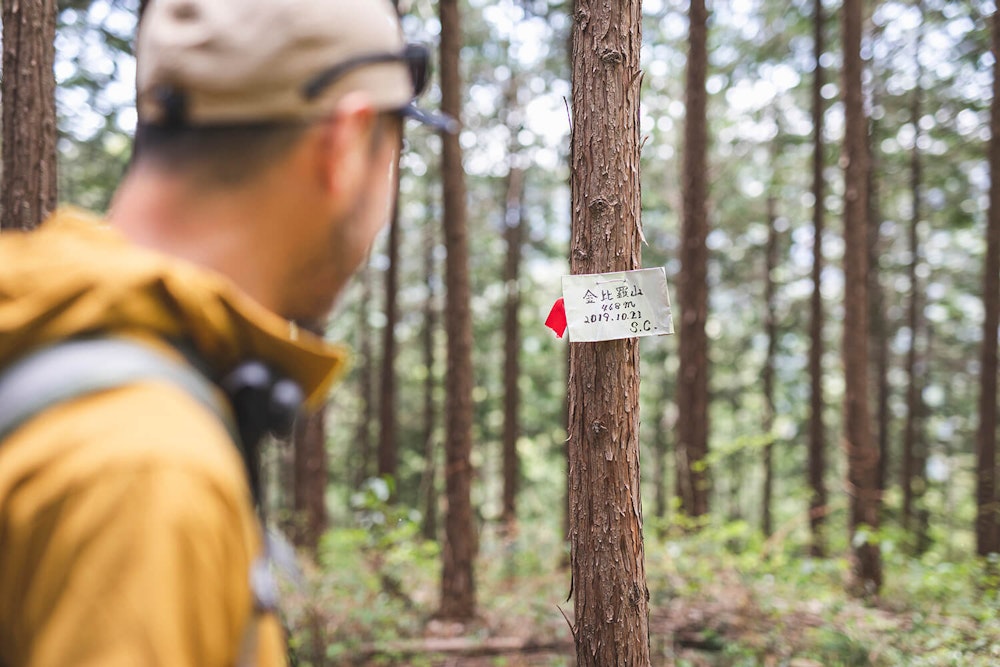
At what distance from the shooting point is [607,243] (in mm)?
3609

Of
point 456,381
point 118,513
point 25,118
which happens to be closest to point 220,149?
point 118,513

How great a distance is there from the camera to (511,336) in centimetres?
1583

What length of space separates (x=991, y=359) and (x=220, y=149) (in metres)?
12.8

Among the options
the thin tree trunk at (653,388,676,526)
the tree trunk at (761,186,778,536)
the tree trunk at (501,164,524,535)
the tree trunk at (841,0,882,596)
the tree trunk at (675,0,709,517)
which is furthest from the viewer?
the thin tree trunk at (653,388,676,526)

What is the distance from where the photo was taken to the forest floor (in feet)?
21.5

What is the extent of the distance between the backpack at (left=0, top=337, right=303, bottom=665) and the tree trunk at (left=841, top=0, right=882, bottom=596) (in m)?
9.80

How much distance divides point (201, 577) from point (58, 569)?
126 mm

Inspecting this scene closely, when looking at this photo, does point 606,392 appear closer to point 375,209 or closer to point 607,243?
point 607,243

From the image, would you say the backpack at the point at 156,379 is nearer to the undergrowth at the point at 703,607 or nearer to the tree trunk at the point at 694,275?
the undergrowth at the point at 703,607

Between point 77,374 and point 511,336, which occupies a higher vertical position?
point 511,336

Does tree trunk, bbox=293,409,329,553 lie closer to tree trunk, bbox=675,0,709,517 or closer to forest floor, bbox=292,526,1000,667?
forest floor, bbox=292,526,1000,667

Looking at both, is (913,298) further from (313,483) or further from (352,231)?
(352,231)

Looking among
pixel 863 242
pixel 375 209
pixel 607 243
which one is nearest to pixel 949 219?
pixel 863 242

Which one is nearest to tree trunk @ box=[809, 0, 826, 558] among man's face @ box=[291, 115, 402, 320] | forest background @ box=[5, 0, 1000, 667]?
forest background @ box=[5, 0, 1000, 667]
